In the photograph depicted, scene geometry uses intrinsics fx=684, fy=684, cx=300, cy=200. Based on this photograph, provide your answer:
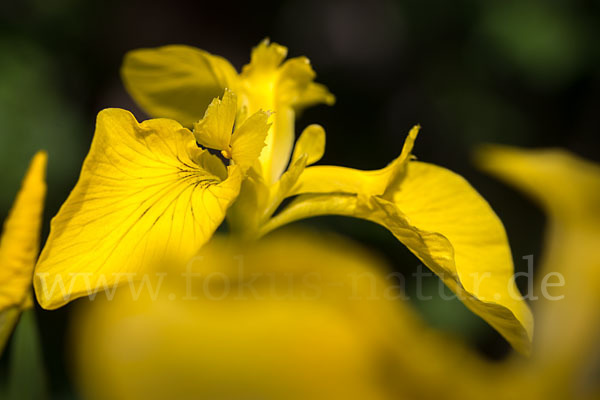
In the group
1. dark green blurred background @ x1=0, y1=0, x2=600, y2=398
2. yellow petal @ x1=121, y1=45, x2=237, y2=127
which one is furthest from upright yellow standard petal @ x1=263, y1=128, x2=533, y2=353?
dark green blurred background @ x1=0, y1=0, x2=600, y2=398

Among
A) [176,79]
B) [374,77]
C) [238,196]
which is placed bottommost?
[238,196]

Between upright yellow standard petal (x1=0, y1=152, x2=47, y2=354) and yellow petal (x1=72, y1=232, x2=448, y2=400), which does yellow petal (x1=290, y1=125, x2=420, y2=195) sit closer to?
upright yellow standard petal (x1=0, y1=152, x2=47, y2=354)

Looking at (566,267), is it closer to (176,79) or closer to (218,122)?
(218,122)

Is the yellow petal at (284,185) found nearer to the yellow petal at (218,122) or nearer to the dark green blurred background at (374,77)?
the yellow petal at (218,122)

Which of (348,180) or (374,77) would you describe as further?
(374,77)

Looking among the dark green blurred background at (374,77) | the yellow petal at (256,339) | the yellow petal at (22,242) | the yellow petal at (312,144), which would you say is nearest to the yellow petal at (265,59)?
the yellow petal at (312,144)

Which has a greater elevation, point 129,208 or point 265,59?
point 265,59

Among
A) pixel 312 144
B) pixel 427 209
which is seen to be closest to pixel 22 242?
pixel 312 144
